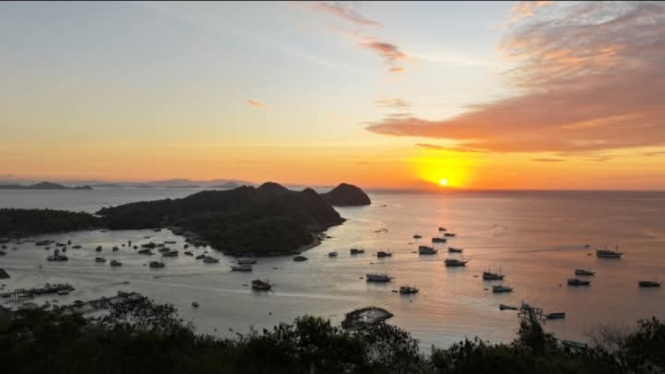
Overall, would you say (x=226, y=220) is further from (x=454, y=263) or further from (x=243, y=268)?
(x=454, y=263)

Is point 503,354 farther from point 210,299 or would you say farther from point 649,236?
point 649,236

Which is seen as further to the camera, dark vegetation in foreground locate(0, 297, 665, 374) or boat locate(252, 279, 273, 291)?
boat locate(252, 279, 273, 291)

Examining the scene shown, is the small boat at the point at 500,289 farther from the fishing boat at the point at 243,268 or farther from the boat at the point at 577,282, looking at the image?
the fishing boat at the point at 243,268

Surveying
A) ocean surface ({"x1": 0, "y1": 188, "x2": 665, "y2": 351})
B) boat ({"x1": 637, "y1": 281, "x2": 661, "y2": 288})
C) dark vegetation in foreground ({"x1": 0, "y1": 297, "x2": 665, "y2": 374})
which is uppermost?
dark vegetation in foreground ({"x1": 0, "y1": 297, "x2": 665, "y2": 374})

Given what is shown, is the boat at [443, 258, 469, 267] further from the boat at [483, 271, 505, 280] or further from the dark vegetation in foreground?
the dark vegetation in foreground

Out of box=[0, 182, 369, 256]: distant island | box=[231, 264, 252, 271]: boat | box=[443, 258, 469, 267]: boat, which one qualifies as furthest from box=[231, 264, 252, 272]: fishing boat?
box=[443, 258, 469, 267]: boat

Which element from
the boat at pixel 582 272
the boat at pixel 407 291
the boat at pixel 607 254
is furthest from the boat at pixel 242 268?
the boat at pixel 607 254

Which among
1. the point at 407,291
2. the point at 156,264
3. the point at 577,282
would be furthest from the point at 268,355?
the point at 156,264

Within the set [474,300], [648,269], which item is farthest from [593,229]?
[474,300]
